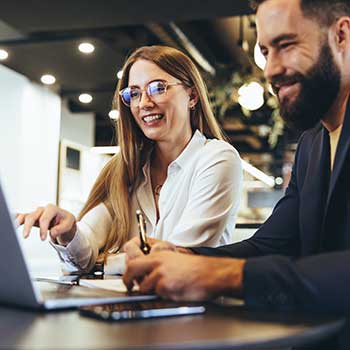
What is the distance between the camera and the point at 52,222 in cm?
160

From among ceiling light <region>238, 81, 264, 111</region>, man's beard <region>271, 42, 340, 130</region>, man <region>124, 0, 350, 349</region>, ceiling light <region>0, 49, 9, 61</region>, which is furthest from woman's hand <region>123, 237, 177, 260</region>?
ceiling light <region>238, 81, 264, 111</region>

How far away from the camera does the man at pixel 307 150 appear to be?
0.94 metres

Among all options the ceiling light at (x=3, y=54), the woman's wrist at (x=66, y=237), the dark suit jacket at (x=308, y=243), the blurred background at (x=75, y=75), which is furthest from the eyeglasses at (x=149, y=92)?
the ceiling light at (x=3, y=54)

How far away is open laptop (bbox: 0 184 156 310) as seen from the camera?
88cm

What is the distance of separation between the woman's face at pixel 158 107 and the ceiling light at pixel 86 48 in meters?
3.45

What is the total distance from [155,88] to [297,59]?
847mm

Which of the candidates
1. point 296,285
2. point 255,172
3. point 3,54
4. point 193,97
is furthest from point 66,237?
point 255,172

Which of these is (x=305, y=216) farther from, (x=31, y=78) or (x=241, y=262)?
(x=31, y=78)

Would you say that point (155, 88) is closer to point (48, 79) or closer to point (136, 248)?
point (136, 248)

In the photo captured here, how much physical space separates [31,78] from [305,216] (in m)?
5.07

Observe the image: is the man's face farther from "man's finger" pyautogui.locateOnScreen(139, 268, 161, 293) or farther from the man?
"man's finger" pyautogui.locateOnScreen(139, 268, 161, 293)

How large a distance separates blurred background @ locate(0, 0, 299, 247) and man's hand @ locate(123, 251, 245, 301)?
10.1ft

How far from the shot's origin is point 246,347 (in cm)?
64

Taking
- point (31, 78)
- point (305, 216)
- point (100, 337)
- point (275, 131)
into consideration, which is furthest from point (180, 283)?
point (275, 131)
